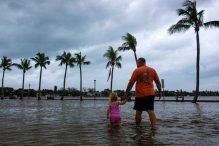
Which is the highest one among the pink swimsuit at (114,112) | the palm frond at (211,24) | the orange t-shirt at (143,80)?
the palm frond at (211,24)

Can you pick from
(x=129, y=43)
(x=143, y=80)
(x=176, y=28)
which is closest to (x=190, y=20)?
(x=176, y=28)

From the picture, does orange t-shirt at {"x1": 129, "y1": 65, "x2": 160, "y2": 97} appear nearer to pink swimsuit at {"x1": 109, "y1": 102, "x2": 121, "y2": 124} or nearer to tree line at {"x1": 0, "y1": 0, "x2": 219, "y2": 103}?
pink swimsuit at {"x1": 109, "y1": 102, "x2": 121, "y2": 124}

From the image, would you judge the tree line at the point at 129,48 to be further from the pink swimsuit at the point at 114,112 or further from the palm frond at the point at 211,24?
the pink swimsuit at the point at 114,112

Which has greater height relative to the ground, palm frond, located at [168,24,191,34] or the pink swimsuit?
palm frond, located at [168,24,191,34]

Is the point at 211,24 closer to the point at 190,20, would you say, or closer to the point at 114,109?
the point at 190,20

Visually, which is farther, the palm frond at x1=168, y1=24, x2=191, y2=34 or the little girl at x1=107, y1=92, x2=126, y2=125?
the palm frond at x1=168, y1=24, x2=191, y2=34

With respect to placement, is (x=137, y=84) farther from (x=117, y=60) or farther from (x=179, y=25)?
(x=117, y=60)

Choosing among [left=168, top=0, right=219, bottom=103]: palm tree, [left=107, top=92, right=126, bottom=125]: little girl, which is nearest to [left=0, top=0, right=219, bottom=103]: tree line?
[left=168, top=0, right=219, bottom=103]: palm tree

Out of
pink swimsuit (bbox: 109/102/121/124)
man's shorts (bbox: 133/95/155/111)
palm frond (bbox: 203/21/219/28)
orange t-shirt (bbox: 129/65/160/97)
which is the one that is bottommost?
pink swimsuit (bbox: 109/102/121/124)

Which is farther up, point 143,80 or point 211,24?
point 211,24

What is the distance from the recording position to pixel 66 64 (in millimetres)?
81812

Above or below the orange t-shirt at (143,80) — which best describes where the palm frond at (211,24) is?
above

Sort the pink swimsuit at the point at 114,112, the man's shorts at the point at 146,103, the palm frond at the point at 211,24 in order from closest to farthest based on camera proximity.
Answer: the man's shorts at the point at 146,103 < the pink swimsuit at the point at 114,112 < the palm frond at the point at 211,24

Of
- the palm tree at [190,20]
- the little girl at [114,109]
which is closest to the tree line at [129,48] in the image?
the palm tree at [190,20]
